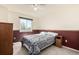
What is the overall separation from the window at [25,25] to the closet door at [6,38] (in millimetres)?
200

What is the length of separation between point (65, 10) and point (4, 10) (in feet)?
3.64

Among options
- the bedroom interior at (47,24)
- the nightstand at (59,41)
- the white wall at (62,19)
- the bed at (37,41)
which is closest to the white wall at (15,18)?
the bedroom interior at (47,24)

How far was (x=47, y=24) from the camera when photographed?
1848 mm

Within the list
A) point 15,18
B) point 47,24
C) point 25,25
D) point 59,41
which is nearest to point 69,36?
point 59,41

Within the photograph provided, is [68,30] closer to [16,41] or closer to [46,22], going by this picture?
[46,22]

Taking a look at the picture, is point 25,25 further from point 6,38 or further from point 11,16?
point 6,38

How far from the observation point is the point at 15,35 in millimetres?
1692

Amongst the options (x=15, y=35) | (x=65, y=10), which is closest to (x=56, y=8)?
(x=65, y=10)

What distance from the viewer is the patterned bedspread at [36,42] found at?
1708mm

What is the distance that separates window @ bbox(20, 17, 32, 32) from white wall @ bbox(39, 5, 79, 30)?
23 centimetres

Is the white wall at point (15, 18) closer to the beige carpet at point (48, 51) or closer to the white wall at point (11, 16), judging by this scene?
the white wall at point (11, 16)

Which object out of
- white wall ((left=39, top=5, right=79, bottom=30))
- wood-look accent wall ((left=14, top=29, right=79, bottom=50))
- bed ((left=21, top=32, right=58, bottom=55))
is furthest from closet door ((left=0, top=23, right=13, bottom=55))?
white wall ((left=39, top=5, right=79, bottom=30))

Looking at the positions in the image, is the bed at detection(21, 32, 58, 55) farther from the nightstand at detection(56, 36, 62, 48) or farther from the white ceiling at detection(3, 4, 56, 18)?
the white ceiling at detection(3, 4, 56, 18)
